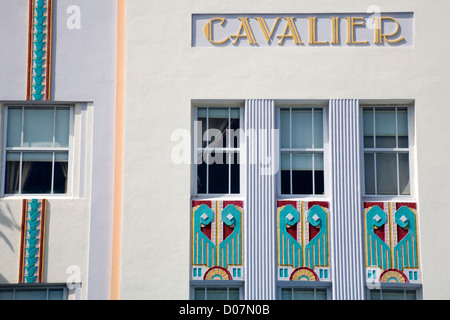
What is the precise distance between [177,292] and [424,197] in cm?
472

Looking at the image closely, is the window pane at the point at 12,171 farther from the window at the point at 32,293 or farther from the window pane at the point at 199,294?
the window pane at the point at 199,294

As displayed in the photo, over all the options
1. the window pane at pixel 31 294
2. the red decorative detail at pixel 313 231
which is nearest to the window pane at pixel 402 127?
the red decorative detail at pixel 313 231

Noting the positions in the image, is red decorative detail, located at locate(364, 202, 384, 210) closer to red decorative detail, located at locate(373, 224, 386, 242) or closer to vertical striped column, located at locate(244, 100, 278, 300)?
red decorative detail, located at locate(373, 224, 386, 242)

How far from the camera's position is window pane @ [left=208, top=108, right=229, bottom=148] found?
1141 centimetres

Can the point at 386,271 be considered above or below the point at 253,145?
below

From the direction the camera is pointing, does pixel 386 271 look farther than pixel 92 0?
No

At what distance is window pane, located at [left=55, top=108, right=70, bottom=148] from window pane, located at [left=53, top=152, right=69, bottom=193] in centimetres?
21

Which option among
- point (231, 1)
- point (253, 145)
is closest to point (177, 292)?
point (253, 145)

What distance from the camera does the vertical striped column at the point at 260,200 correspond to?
426 inches

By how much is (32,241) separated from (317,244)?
17.0 ft

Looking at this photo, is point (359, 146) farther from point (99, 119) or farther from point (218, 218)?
point (99, 119)

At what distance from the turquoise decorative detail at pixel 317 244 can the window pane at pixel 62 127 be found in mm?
4851

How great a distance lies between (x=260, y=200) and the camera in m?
11.0

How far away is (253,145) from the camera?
1117cm
